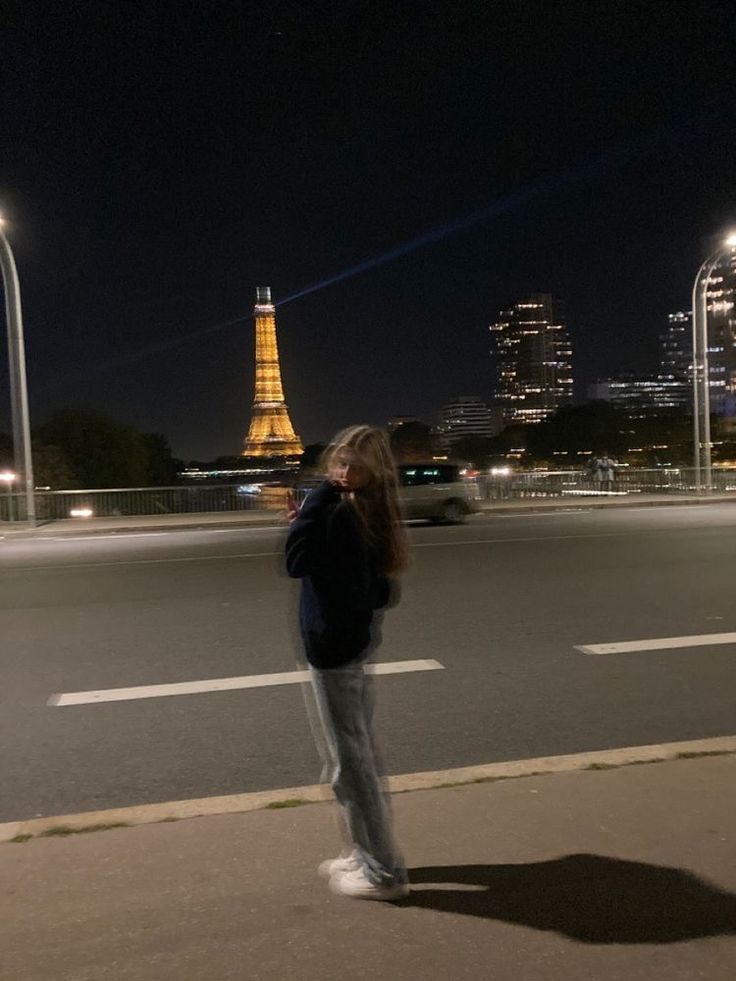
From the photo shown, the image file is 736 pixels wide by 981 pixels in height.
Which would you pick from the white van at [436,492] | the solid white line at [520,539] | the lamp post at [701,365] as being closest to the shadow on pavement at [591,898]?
the solid white line at [520,539]

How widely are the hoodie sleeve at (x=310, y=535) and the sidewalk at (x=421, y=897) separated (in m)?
1.27

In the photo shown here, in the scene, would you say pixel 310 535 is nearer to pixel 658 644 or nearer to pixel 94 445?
pixel 658 644

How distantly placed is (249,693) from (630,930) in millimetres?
3967

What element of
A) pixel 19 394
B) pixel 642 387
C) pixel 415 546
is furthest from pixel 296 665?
pixel 642 387

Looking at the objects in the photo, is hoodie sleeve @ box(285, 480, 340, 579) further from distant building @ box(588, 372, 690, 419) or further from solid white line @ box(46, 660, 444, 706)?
distant building @ box(588, 372, 690, 419)

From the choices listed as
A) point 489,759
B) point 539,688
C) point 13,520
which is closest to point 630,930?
point 489,759

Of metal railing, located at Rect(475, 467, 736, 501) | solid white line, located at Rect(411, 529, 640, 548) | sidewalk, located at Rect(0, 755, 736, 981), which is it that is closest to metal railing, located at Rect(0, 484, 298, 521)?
metal railing, located at Rect(475, 467, 736, 501)

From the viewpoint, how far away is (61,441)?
165 ft

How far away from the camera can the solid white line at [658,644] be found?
8109 mm

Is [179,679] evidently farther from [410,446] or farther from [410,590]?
[410,446]

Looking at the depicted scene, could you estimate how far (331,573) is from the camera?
344cm

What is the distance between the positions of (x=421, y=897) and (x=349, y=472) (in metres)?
1.61

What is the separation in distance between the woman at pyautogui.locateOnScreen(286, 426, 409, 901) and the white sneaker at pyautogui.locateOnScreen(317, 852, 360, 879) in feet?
0.05

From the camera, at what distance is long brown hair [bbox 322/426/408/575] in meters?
3.48
